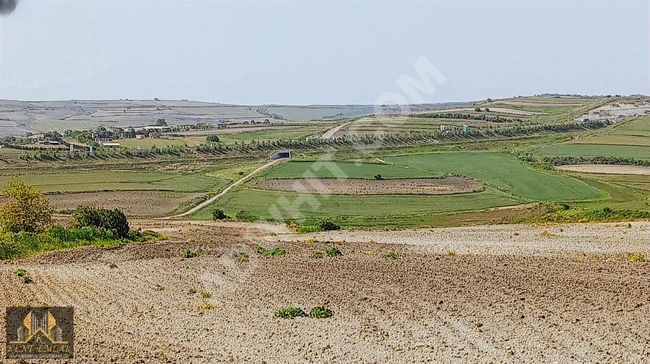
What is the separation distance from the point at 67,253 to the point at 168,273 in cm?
715

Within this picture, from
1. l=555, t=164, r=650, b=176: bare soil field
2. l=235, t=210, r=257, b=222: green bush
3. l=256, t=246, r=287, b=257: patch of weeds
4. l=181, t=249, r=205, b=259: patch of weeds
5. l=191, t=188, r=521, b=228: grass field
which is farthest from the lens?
l=555, t=164, r=650, b=176: bare soil field

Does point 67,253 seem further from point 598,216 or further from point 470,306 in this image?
point 598,216

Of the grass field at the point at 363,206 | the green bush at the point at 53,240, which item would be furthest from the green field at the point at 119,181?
the green bush at the point at 53,240

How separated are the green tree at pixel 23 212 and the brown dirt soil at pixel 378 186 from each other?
3000 centimetres

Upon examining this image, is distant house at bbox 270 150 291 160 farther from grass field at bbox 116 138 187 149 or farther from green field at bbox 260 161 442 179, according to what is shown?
grass field at bbox 116 138 187 149

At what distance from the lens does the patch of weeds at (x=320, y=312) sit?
1608 centimetres

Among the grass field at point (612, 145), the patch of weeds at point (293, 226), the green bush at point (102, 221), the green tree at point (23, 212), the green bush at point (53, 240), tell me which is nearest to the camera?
the green bush at point (53, 240)

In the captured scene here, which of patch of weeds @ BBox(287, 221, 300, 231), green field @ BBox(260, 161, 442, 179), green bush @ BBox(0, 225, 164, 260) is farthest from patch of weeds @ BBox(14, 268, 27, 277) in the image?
green field @ BBox(260, 161, 442, 179)

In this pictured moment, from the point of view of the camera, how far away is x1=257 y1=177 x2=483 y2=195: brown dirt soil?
62.2 m

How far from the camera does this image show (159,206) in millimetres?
57594

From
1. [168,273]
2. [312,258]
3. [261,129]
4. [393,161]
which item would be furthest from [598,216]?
[261,129]

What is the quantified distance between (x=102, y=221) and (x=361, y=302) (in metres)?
21.8

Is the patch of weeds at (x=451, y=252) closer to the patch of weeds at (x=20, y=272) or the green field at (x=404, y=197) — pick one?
the patch of weeds at (x=20, y=272)

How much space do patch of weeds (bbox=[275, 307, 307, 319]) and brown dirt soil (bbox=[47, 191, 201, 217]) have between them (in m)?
39.0
